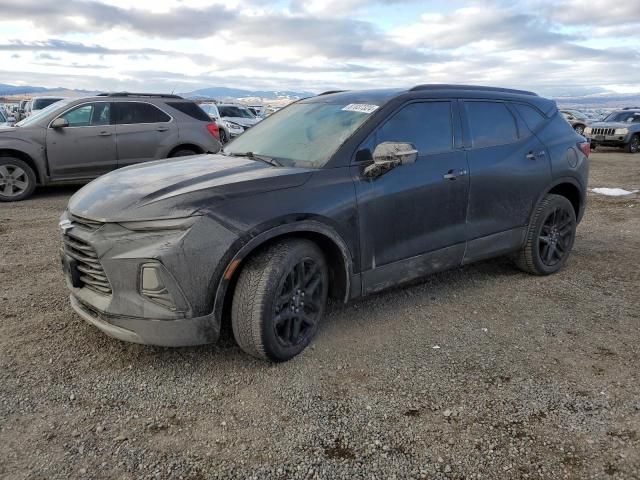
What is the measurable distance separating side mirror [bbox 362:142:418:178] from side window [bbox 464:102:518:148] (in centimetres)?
103

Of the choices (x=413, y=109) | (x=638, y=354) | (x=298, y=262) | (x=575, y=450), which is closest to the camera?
(x=575, y=450)

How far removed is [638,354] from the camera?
11.5 feet

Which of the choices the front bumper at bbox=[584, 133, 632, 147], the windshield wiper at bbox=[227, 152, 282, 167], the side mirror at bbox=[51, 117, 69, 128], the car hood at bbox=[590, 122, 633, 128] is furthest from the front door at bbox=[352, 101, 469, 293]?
the car hood at bbox=[590, 122, 633, 128]

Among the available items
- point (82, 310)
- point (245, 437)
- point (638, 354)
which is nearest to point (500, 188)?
point (638, 354)

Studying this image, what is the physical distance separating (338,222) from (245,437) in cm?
143

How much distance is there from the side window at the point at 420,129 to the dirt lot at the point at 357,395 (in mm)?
1299

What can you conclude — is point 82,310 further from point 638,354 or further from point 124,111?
point 124,111

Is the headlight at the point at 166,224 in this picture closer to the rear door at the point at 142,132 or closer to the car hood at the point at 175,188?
the car hood at the point at 175,188

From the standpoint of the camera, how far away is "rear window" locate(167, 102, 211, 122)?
9.74 metres

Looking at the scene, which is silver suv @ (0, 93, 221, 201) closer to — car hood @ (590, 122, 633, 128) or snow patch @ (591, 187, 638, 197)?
snow patch @ (591, 187, 638, 197)

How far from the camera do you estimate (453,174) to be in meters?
4.06

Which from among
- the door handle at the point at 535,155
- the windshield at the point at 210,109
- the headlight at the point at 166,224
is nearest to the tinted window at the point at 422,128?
the door handle at the point at 535,155

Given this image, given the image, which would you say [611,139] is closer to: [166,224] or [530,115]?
[530,115]

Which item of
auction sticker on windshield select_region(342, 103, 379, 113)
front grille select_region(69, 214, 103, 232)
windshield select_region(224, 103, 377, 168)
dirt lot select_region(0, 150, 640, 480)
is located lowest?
dirt lot select_region(0, 150, 640, 480)
